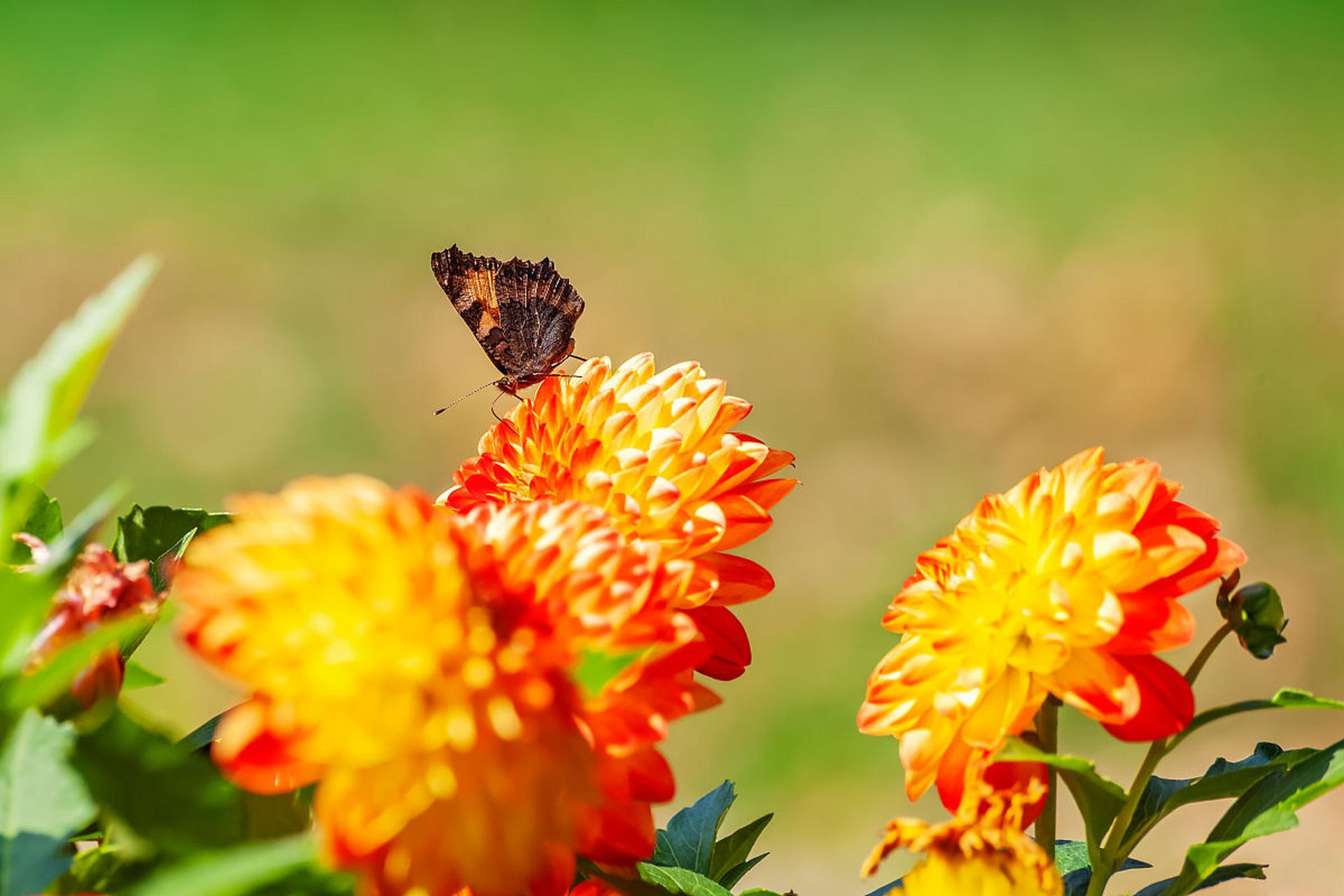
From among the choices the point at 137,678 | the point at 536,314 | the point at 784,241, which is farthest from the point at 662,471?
the point at 784,241

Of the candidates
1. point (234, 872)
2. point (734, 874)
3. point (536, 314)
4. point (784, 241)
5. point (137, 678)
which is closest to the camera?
point (234, 872)

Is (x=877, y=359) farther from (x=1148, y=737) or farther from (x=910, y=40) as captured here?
(x=1148, y=737)

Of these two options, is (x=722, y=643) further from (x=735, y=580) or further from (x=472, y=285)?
(x=472, y=285)

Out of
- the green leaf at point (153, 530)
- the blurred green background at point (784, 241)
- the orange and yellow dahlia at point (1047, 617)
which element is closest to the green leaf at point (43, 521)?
the green leaf at point (153, 530)

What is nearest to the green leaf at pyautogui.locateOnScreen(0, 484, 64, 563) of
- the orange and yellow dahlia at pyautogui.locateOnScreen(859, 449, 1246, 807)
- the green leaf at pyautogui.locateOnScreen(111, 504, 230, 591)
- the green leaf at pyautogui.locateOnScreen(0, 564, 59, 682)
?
the green leaf at pyautogui.locateOnScreen(111, 504, 230, 591)

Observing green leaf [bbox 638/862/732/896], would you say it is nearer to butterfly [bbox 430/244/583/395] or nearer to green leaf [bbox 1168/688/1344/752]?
green leaf [bbox 1168/688/1344/752]

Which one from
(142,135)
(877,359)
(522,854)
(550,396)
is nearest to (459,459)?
(877,359)
